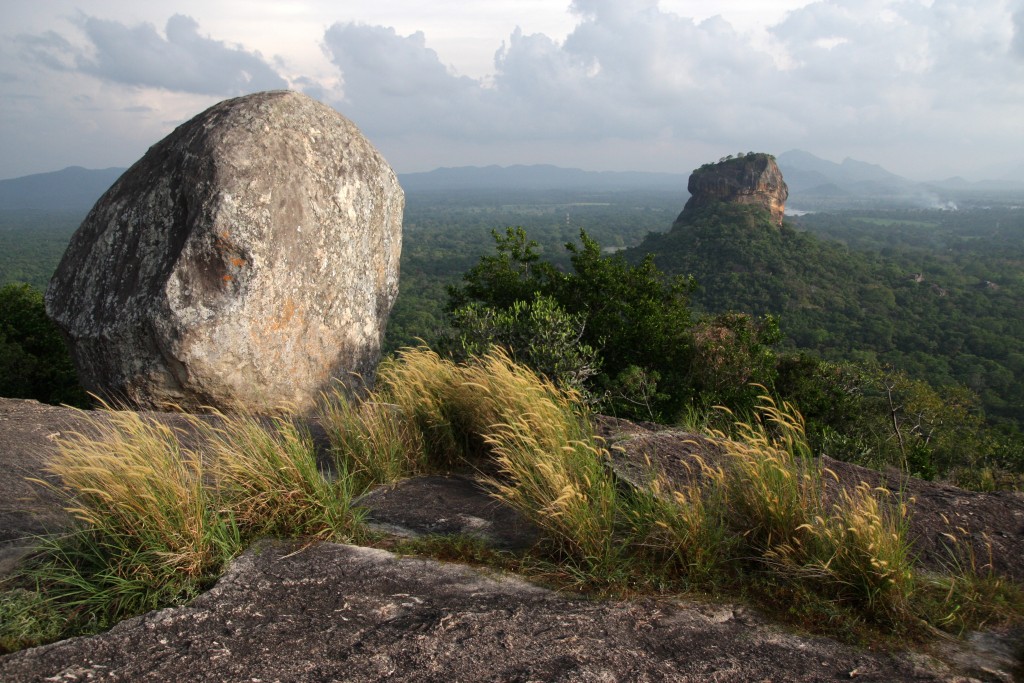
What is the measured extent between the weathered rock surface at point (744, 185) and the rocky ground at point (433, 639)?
3228 inches

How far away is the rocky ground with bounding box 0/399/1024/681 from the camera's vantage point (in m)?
2.74

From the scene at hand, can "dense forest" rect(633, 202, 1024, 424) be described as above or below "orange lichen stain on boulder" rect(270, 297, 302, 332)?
below

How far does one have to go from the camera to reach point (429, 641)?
9.57ft

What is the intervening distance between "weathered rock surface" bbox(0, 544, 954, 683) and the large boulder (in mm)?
3496

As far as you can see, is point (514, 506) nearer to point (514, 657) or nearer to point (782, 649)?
point (514, 657)

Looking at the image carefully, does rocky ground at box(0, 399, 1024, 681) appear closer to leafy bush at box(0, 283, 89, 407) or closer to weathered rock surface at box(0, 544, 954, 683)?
weathered rock surface at box(0, 544, 954, 683)

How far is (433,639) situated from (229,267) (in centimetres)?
530

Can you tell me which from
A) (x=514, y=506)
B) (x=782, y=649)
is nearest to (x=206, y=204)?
(x=514, y=506)

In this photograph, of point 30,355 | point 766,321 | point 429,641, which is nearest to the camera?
point 429,641

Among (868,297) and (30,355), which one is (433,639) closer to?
(30,355)

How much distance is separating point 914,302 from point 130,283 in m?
60.9

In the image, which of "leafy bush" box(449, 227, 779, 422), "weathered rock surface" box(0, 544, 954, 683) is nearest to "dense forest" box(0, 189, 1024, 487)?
"leafy bush" box(449, 227, 779, 422)

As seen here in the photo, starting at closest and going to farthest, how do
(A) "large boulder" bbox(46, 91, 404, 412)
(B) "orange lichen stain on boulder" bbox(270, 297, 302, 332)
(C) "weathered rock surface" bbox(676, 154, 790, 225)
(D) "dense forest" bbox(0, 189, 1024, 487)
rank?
(A) "large boulder" bbox(46, 91, 404, 412) < (B) "orange lichen stain on boulder" bbox(270, 297, 302, 332) < (D) "dense forest" bbox(0, 189, 1024, 487) < (C) "weathered rock surface" bbox(676, 154, 790, 225)

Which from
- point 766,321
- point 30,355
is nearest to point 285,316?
point 766,321
